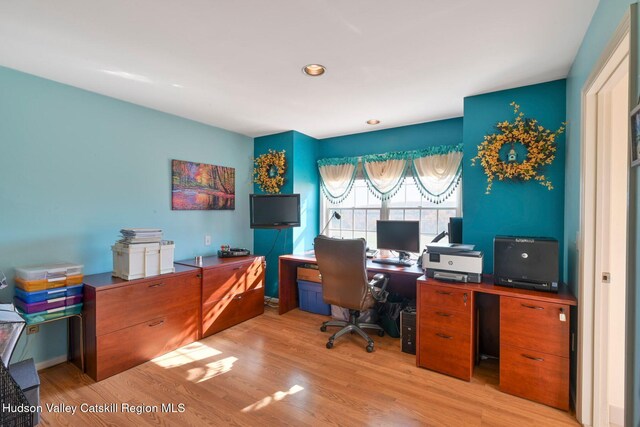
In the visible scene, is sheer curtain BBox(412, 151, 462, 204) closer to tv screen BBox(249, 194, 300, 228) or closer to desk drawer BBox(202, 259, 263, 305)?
tv screen BBox(249, 194, 300, 228)

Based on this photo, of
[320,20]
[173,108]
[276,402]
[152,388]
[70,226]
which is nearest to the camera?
[320,20]

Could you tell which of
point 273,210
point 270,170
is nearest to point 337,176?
point 270,170

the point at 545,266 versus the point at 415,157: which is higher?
the point at 415,157

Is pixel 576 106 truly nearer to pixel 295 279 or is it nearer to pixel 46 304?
pixel 295 279

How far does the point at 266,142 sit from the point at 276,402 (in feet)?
10.3

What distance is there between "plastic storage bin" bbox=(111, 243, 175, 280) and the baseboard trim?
0.79 metres

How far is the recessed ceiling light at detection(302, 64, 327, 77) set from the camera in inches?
83.0

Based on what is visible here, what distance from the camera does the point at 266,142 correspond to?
403cm

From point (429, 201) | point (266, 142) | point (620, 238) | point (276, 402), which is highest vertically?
point (266, 142)

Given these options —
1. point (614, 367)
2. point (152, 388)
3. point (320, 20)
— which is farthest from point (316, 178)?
point (614, 367)

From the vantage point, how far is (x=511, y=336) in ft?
6.59

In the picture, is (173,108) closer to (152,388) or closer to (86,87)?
(86,87)

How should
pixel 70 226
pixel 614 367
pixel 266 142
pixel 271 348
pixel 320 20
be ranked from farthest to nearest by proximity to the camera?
pixel 266 142, pixel 271 348, pixel 70 226, pixel 614 367, pixel 320 20

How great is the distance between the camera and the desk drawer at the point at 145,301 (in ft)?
7.14
